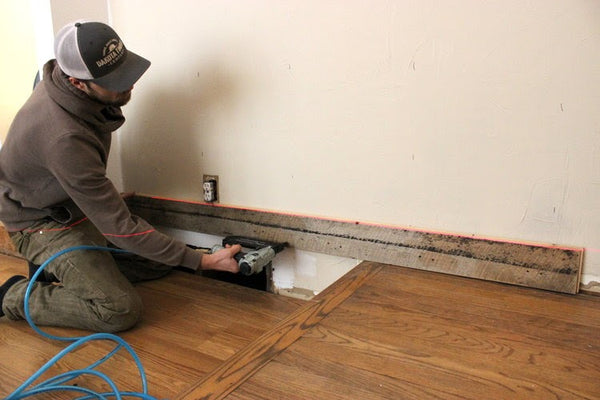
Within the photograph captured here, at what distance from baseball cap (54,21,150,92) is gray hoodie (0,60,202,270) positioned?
84 millimetres

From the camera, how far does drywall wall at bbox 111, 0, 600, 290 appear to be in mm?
1146

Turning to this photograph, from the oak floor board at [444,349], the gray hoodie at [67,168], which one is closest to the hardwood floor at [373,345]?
the oak floor board at [444,349]

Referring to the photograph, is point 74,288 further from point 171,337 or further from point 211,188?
point 211,188

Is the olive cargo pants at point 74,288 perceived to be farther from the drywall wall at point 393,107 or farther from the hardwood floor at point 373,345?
the drywall wall at point 393,107

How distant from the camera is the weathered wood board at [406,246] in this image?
1.21m

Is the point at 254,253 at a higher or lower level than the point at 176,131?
lower

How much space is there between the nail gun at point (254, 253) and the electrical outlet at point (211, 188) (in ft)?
0.62

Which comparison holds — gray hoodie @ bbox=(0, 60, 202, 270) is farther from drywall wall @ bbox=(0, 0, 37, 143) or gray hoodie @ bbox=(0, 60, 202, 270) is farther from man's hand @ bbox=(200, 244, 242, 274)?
drywall wall @ bbox=(0, 0, 37, 143)

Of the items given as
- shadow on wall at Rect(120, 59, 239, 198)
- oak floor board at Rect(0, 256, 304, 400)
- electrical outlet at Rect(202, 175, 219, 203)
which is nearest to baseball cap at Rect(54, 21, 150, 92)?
shadow on wall at Rect(120, 59, 239, 198)

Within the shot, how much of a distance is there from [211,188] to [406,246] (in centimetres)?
86

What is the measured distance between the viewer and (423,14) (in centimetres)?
125

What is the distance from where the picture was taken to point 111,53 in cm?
138

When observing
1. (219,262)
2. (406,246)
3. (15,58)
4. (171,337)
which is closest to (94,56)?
(219,262)

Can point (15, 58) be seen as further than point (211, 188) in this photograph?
Yes
